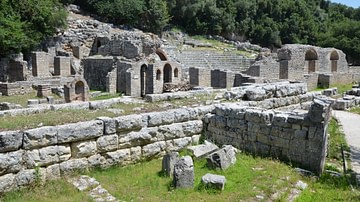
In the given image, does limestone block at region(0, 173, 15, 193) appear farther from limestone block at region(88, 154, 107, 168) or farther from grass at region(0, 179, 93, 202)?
limestone block at region(88, 154, 107, 168)

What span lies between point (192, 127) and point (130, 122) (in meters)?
1.77

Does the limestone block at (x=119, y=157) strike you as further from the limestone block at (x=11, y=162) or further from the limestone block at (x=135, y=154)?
the limestone block at (x=11, y=162)

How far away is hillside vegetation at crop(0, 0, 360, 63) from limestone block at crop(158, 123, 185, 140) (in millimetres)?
23654

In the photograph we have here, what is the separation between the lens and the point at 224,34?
210 ft

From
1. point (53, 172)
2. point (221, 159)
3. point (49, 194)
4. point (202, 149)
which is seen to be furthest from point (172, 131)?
point (49, 194)

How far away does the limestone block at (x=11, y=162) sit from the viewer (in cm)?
627

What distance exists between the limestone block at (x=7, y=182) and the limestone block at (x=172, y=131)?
308cm

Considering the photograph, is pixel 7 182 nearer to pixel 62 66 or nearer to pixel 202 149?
pixel 202 149

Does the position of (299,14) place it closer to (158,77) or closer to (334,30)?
(334,30)

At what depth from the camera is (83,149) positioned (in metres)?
7.21

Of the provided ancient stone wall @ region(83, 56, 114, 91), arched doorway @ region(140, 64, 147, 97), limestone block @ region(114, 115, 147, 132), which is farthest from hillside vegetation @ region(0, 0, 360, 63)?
limestone block @ region(114, 115, 147, 132)

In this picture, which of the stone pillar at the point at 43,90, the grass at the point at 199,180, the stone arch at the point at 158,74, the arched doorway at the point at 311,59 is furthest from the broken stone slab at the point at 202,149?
the arched doorway at the point at 311,59

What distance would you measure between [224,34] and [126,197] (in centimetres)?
5971

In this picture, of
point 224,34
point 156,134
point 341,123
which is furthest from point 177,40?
point 156,134
